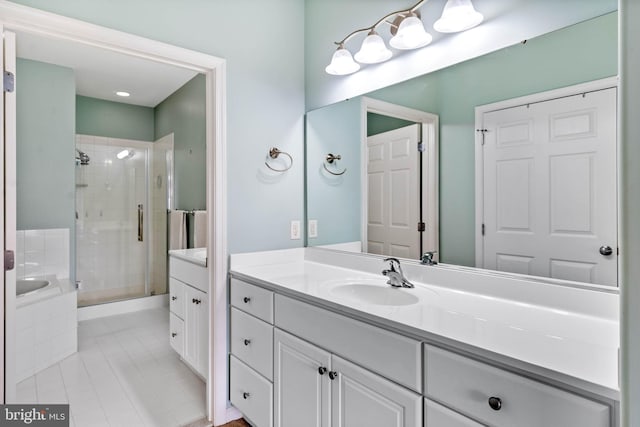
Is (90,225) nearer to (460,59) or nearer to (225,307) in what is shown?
(225,307)

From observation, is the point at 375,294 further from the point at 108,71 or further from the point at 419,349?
the point at 108,71

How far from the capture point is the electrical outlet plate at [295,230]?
2242 mm

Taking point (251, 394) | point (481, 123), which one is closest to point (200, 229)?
point (251, 394)

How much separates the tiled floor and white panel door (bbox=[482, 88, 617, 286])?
1877 mm

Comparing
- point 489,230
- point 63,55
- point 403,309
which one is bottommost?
point 403,309

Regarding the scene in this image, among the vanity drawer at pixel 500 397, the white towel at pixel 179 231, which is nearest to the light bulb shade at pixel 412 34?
the vanity drawer at pixel 500 397

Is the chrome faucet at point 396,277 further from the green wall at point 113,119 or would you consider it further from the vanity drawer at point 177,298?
the green wall at point 113,119

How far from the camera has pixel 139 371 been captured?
257cm

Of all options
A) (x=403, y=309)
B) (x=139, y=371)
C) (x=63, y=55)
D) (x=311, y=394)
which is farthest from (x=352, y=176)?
(x=63, y=55)

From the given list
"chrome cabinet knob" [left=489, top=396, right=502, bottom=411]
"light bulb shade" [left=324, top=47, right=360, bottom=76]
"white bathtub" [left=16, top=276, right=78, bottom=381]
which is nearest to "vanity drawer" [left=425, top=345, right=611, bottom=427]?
"chrome cabinet knob" [left=489, top=396, right=502, bottom=411]

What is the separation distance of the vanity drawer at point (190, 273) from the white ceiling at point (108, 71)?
1.42 meters

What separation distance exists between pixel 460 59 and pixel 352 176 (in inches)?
31.7

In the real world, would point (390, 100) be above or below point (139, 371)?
above

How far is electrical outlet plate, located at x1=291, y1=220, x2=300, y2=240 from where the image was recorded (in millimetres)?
2242
